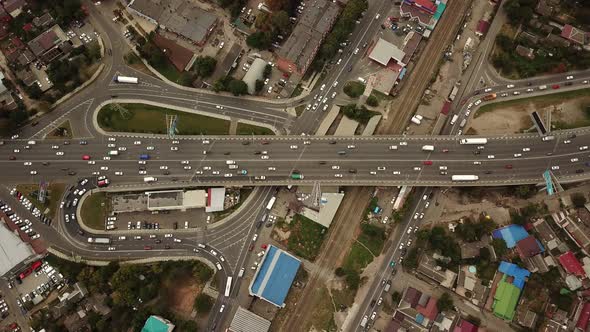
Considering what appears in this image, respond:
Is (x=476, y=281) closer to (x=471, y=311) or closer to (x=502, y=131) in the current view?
(x=471, y=311)

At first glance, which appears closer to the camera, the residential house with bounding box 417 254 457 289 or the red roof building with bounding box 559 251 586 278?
the red roof building with bounding box 559 251 586 278

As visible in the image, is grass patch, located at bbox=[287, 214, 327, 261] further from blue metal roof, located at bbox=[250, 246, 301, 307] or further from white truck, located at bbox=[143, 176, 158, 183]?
white truck, located at bbox=[143, 176, 158, 183]

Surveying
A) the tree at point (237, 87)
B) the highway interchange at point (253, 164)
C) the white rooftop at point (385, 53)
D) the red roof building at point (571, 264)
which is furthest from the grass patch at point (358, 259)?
the white rooftop at point (385, 53)

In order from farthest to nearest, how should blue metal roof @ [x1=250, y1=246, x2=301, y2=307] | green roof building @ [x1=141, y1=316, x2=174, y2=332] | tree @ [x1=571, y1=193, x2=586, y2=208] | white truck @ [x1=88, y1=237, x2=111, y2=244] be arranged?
white truck @ [x1=88, y1=237, x2=111, y2=244]
tree @ [x1=571, y1=193, x2=586, y2=208]
blue metal roof @ [x1=250, y1=246, x2=301, y2=307]
green roof building @ [x1=141, y1=316, x2=174, y2=332]

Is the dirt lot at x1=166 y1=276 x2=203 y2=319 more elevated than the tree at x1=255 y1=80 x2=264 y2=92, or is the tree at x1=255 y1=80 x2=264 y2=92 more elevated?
the tree at x1=255 y1=80 x2=264 y2=92

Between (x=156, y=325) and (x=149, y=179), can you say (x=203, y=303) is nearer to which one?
(x=156, y=325)

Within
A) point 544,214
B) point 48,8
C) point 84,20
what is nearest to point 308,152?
point 544,214

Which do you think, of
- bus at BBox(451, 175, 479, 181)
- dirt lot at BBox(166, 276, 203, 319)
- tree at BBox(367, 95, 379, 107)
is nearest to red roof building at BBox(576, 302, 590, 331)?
bus at BBox(451, 175, 479, 181)

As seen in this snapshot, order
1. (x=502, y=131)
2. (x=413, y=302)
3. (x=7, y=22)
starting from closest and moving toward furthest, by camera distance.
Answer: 1. (x=413, y=302)
2. (x=502, y=131)
3. (x=7, y=22)
